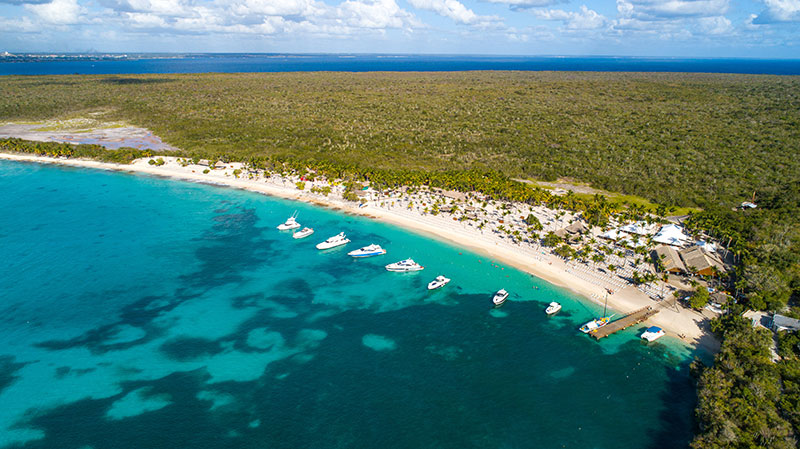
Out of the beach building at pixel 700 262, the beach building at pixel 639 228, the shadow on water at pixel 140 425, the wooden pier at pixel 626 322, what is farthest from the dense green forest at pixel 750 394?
the shadow on water at pixel 140 425

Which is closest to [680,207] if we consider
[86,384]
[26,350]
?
[86,384]

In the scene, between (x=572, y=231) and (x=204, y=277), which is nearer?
(x=204, y=277)

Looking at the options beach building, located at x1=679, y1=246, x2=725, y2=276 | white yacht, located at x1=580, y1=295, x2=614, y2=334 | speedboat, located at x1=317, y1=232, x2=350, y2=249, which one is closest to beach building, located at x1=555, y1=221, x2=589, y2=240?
beach building, located at x1=679, y1=246, x2=725, y2=276

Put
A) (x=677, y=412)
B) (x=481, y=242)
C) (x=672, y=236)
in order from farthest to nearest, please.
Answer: (x=481, y=242) < (x=672, y=236) < (x=677, y=412)

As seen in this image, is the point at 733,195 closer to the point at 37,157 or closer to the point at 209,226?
the point at 209,226

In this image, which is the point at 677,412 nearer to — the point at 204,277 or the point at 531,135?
the point at 204,277

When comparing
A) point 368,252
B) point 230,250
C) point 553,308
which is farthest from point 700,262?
point 230,250

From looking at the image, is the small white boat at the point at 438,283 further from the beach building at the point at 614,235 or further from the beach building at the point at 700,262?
the beach building at the point at 700,262
